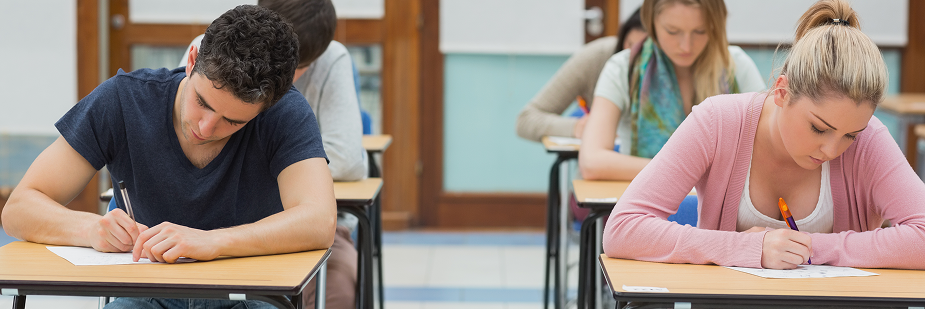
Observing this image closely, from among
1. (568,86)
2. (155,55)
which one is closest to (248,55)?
(568,86)

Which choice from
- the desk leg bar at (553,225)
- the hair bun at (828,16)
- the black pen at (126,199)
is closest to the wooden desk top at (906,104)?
the desk leg bar at (553,225)

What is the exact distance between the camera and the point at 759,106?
1.49 meters

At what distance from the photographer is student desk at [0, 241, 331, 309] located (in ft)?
3.84

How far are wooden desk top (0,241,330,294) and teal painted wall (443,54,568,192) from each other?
310 cm

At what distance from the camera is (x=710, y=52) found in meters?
2.30

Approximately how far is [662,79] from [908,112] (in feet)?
6.43

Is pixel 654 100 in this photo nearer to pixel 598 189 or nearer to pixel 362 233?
pixel 598 189

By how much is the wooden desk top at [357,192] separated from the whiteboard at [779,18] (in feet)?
8.17

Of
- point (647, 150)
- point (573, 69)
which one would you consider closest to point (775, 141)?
point (647, 150)

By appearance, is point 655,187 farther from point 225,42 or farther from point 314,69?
point 314,69

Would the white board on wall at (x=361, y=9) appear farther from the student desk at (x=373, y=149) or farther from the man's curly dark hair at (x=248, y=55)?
the man's curly dark hair at (x=248, y=55)

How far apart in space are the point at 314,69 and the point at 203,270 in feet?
3.82

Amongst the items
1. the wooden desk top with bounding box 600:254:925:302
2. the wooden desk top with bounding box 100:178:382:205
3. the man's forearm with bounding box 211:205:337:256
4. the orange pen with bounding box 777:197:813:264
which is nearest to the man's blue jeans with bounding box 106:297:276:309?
the man's forearm with bounding box 211:205:337:256

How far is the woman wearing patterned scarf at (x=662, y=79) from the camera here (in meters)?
2.22
